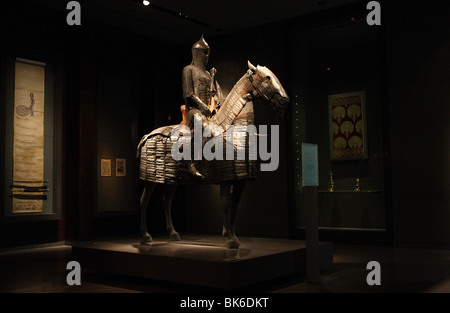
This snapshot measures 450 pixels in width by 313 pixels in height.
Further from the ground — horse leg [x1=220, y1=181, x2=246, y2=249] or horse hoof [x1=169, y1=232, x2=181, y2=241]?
horse leg [x1=220, y1=181, x2=246, y2=249]

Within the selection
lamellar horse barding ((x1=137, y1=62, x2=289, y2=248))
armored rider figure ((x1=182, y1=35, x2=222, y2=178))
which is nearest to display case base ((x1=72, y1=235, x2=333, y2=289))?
lamellar horse barding ((x1=137, y1=62, x2=289, y2=248))

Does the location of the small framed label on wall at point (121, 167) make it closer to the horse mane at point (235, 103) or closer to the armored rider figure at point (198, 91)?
the armored rider figure at point (198, 91)

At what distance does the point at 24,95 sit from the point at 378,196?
20.7 ft

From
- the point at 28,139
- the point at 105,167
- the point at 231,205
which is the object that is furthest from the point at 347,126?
the point at 28,139

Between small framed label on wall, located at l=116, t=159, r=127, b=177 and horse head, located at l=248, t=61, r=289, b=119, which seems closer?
horse head, located at l=248, t=61, r=289, b=119

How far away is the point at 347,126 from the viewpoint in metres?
8.44

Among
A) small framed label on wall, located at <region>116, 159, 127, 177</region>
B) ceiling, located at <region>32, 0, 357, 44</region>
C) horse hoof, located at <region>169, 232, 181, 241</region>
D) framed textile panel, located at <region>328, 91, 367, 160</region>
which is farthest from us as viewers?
small framed label on wall, located at <region>116, 159, 127, 177</region>

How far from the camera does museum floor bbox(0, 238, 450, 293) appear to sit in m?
4.54

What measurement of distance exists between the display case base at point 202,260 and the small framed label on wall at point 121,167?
11.4ft

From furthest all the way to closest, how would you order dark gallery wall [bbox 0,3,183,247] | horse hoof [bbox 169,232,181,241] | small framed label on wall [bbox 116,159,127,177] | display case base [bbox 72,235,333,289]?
small framed label on wall [bbox 116,159,127,177]
dark gallery wall [bbox 0,3,183,247]
horse hoof [bbox 169,232,181,241]
display case base [bbox 72,235,333,289]

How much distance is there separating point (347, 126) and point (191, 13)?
355 centimetres

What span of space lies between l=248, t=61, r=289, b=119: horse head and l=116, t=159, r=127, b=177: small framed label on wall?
16.3ft

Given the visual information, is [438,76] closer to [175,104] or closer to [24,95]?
[175,104]

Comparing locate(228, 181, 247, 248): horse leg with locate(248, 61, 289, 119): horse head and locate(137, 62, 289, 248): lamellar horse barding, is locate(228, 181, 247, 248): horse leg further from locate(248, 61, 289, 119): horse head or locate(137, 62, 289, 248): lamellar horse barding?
locate(248, 61, 289, 119): horse head
